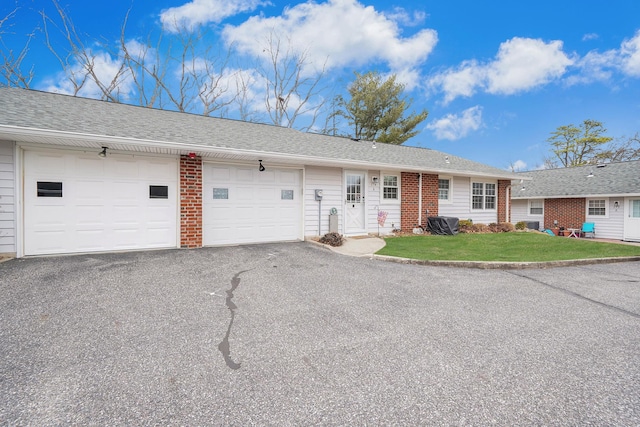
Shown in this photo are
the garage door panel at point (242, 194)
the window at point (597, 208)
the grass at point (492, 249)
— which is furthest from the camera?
the window at point (597, 208)

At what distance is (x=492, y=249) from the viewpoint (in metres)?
8.87

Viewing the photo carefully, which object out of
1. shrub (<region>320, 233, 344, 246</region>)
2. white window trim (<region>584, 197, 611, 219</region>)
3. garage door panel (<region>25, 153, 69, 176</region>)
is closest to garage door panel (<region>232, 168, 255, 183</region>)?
shrub (<region>320, 233, 344, 246</region>)

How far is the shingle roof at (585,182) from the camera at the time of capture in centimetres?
1513

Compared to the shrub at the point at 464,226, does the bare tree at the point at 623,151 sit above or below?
above

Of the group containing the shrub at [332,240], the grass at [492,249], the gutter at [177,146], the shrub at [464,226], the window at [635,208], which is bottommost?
the grass at [492,249]

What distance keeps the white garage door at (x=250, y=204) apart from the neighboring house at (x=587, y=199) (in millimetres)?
A: 17126

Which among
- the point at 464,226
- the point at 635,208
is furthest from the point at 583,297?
the point at 635,208

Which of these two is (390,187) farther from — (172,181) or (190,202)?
(172,181)

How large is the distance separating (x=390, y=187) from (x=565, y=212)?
1365 cm

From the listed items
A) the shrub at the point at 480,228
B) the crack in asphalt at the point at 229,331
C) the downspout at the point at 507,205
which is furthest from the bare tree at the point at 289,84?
the crack in asphalt at the point at 229,331

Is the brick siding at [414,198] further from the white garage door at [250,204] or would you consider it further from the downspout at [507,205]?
the downspout at [507,205]

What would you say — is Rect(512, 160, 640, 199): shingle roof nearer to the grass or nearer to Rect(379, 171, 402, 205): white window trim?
the grass

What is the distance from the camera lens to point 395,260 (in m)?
7.13

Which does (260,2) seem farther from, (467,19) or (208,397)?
(208,397)
